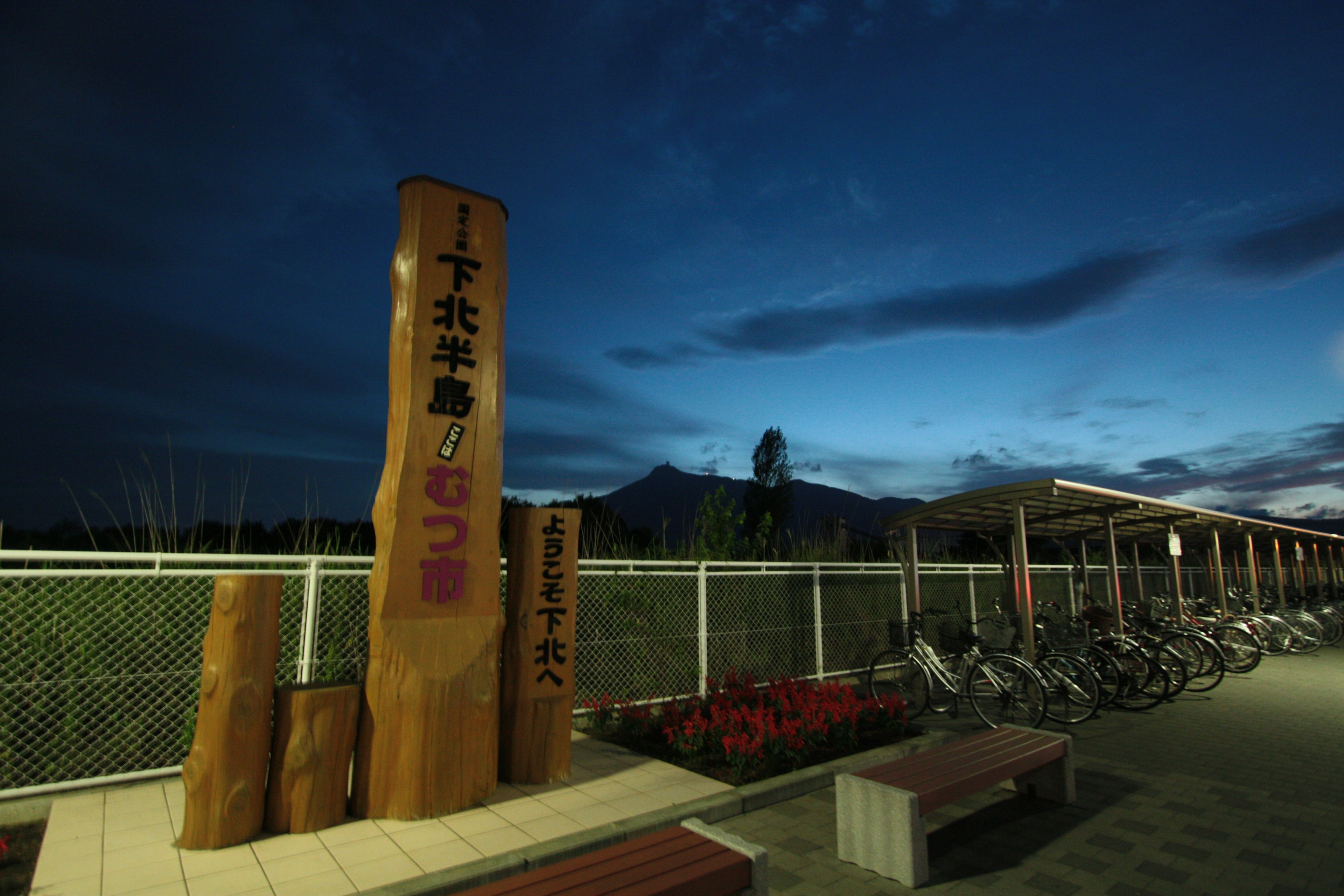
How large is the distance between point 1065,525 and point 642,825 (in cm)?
877

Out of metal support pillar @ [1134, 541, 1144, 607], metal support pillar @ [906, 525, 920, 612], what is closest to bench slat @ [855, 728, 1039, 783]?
metal support pillar @ [906, 525, 920, 612]

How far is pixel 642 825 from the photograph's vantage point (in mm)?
3959

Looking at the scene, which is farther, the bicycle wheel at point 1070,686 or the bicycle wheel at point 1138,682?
the bicycle wheel at point 1138,682

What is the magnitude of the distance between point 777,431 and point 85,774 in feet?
129

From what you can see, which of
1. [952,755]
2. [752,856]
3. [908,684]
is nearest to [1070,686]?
[908,684]

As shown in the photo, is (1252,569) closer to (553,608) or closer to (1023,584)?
(1023,584)

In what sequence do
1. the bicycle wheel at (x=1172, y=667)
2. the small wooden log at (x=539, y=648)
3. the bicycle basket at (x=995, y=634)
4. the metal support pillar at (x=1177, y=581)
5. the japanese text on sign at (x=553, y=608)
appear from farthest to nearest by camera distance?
1. the metal support pillar at (x=1177, y=581)
2. the bicycle wheel at (x=1172, y=667)
3. the bicycle basket at (x=995, y=634)
4. the japanese text on sign at (x=553, y=608)
5. the small wooden log at (x=539, y=648)

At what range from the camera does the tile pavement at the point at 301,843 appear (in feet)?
10.4

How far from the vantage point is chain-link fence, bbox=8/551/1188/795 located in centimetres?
434

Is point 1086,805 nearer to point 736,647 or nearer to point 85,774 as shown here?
point 736,647

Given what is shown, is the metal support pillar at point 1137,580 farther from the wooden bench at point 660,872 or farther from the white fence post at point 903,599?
the wooden bench at point 660,872

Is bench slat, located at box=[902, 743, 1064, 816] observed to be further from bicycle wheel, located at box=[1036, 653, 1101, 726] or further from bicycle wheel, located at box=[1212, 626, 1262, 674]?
bicycle wheel, located at box=[1212, 626, 1262, 674]

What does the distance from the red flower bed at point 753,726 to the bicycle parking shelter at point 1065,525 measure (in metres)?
2.35

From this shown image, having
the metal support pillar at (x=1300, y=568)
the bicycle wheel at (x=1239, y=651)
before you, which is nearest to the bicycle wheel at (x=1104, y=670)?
the bicycle wheel at (x=1239, y=651)
